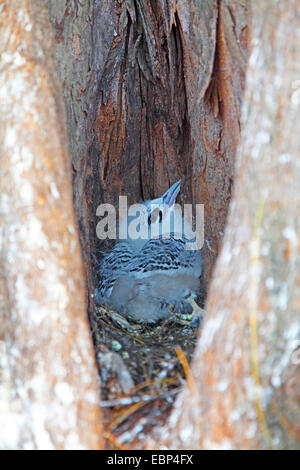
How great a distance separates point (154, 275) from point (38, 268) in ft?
6.46

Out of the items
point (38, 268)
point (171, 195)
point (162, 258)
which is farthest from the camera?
point (171, 195)

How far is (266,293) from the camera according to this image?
1537 mm

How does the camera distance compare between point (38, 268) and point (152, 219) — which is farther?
point (152, 219)

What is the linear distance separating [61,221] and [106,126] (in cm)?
234

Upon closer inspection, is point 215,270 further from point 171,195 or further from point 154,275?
point 171,195

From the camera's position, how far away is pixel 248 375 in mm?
1524

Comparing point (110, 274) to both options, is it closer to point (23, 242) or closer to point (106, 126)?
point (106, 126)

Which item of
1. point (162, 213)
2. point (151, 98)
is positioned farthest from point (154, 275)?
point (151, 98)

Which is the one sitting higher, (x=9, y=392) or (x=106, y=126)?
(x=106, y=126)

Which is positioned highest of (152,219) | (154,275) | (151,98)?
(151,98)

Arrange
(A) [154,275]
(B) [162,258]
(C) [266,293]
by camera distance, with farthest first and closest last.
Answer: (B) [162,258] → (A) [154,275] → (C) [266,293]

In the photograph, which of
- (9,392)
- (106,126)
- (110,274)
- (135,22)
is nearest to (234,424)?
(9,392)

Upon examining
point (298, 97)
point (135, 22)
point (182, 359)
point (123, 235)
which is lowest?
point (182, 359)

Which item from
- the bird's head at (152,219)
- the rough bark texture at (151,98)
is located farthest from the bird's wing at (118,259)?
the bird's head at (152,219)
